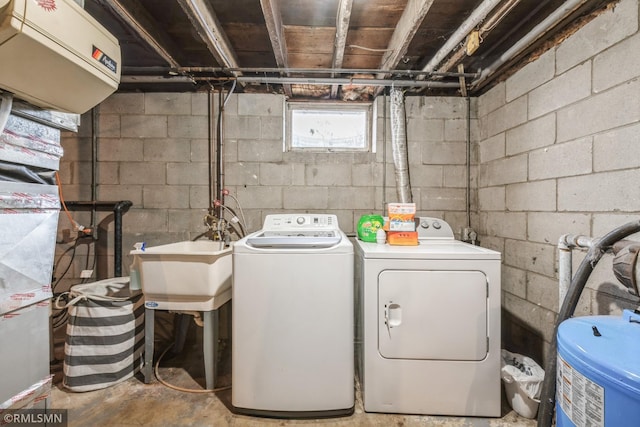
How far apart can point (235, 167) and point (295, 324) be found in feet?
4.72

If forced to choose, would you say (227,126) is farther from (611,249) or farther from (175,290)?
(611,249)

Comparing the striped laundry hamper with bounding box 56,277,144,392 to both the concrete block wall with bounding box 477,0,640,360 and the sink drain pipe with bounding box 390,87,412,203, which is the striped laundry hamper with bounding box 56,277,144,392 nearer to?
the sink drain pipe with bounding box 390,87,412,203

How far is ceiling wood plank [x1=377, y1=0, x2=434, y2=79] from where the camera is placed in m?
1.39

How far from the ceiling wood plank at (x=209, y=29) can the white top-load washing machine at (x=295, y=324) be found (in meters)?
1.22

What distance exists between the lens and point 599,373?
2.22ft

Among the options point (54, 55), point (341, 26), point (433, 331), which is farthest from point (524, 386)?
point (54, 55)

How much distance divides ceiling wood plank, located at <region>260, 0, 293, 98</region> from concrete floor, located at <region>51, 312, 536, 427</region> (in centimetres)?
214

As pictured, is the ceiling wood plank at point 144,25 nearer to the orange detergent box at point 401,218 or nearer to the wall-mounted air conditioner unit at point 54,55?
the wall-mounted air conditioner unit at point 54,55

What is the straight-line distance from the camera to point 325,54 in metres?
2.02

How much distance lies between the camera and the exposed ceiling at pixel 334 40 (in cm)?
148

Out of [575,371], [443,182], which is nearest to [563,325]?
[575,371]

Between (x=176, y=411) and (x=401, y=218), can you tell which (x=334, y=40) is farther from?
(x=176, y=411)

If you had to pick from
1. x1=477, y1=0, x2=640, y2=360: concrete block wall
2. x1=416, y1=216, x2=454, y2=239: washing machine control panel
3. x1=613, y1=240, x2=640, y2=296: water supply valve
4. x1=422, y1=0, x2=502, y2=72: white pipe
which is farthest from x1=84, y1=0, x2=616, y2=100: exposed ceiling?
x1=613, y1=240, x2=640, y2=296: water supply valve

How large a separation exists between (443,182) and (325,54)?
55.3 inches
